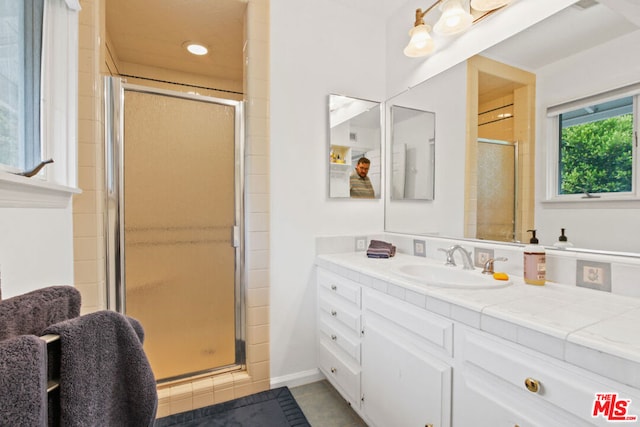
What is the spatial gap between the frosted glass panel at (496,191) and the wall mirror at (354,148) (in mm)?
798

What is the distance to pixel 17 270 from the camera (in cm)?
78

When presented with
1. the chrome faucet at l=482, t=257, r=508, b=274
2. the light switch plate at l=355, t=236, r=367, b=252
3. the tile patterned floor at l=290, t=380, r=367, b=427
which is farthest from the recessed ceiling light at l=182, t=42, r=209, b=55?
the tile patterned floor at l=290, t=380, r=367, b=427

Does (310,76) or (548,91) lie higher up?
(310,76)

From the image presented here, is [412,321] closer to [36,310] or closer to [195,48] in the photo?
[36,310]

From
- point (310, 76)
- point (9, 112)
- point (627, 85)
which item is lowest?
point (9, 112)

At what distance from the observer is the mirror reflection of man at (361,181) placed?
2133 millimetres

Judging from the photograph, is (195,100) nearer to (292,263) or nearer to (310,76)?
(310,76)

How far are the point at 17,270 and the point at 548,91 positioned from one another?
1998 millimetres

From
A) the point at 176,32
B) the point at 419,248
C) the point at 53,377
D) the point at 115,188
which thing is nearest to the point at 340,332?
the point at 419,248

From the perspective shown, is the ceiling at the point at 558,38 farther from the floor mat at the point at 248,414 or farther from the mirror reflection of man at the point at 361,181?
the floor mat at the point at 248,414

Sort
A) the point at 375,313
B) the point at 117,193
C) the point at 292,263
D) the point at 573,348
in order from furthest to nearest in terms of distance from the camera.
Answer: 1. the point at 292,263
2. the point at 117,193
3. the point at 375,313
4. the point at 573,348

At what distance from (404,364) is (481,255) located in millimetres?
705

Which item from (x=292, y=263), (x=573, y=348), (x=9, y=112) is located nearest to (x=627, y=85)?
(x=573, y=348)

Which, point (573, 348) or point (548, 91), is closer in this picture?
point (573, 348)
